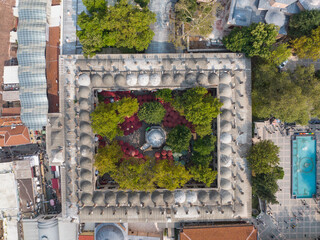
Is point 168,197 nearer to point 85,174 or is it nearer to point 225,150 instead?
point 225,150

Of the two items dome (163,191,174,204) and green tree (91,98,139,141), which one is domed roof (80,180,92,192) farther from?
dome (163,191,174,204)

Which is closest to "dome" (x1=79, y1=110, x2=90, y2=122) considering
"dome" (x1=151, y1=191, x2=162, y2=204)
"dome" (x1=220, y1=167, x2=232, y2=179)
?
"dome" (x1=151, y1=191, x2=162, y2=204)

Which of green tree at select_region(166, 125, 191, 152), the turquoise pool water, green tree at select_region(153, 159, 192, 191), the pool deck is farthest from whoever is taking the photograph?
the pool deck

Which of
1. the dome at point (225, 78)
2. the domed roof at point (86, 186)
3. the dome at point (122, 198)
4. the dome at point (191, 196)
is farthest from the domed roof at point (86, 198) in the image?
the dome at point (225, 78)

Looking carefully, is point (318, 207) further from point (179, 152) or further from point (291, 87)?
point (179, 152)

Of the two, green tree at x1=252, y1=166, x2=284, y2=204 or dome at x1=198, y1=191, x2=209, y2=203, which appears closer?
green tree at x1=252, y1=166, x2=284, y2=204

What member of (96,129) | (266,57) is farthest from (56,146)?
(266,57)
